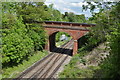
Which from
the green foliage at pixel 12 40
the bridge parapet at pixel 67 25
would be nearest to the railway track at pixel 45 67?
the green foliage at pixel 12 40

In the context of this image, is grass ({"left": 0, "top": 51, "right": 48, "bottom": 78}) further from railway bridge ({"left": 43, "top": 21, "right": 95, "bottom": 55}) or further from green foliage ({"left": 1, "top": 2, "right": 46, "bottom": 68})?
railway bridge ({"left": 43, "top": 21, "right": 95, "bottom": 55})

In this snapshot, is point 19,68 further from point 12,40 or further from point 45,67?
point 12,40

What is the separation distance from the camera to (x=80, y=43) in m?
29.2

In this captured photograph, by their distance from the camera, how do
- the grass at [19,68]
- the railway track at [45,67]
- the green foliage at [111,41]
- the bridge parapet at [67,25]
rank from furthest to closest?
the bridge parapet at [67,25] < the railway track at [45,67] < the grass at [19,68] < the green foliage at [111,41]

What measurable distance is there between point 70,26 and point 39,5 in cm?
669

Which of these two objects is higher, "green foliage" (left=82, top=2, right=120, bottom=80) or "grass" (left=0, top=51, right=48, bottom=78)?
"green foliage" (left=82, top=2, right=120, bottom=80)

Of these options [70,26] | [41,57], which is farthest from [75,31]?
[41,57]

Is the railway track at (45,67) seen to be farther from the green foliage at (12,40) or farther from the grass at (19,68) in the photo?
the green foliage at (12,40)

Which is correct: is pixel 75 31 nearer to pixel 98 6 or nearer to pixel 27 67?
pixel 27 67

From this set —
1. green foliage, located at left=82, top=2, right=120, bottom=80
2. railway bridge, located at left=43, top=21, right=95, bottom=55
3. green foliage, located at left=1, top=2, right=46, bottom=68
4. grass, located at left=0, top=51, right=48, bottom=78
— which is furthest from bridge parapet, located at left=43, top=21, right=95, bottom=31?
green foliage, located at left=82, top=2, right=120, bottom=80

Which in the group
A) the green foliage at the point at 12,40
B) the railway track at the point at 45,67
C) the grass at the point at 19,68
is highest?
the green foliage at the point at 12,40

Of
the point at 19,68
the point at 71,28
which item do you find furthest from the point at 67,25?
the point at 19,68

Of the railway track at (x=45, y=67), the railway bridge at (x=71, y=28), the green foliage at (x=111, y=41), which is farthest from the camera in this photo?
the railway bridge at (x=71, y=28)

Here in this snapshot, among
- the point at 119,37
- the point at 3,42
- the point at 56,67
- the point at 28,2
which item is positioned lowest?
the point at 56,67
